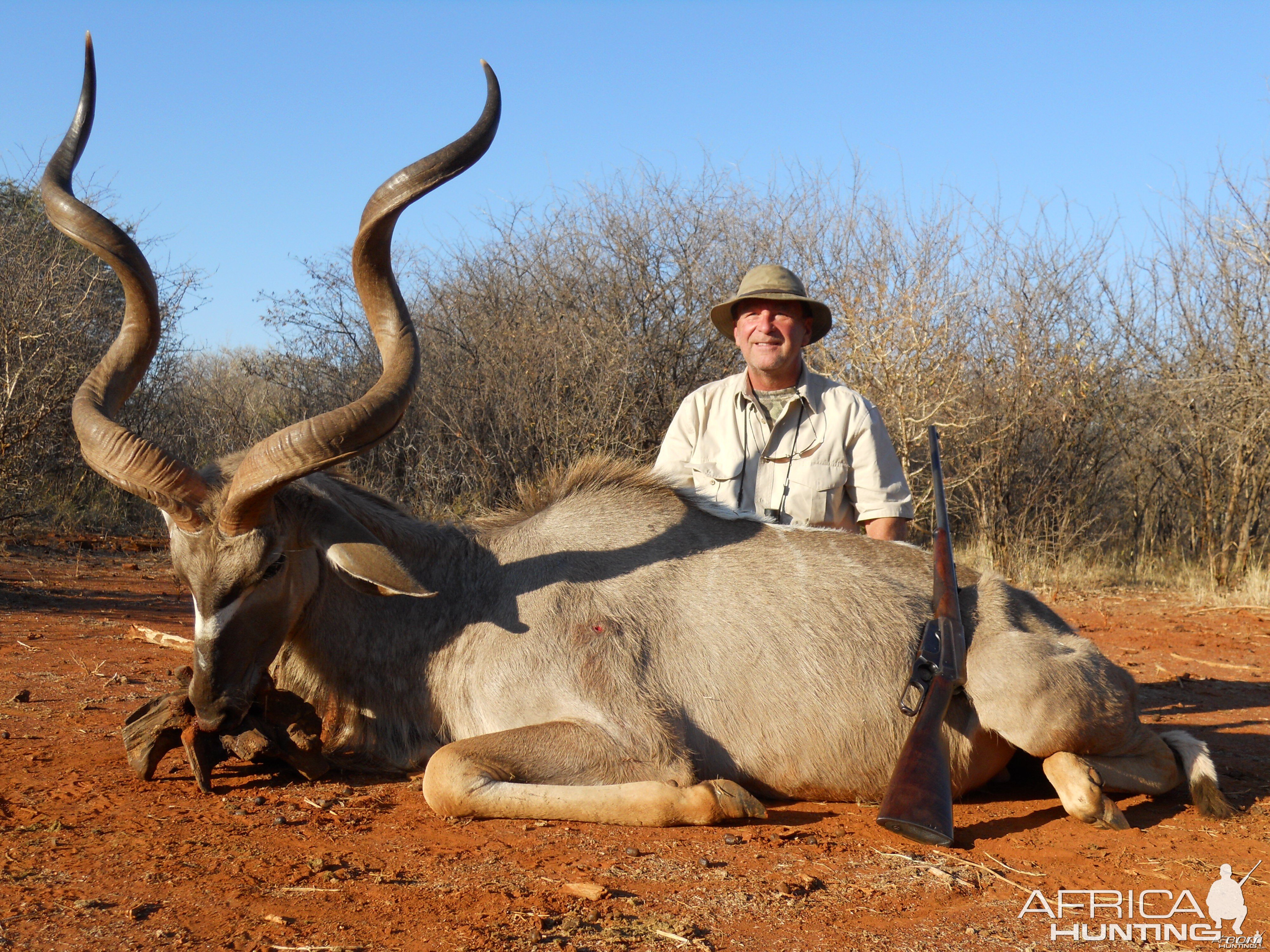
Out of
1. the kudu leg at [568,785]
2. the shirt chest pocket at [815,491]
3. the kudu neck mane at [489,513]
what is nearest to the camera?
the kudu leg at [568,785]

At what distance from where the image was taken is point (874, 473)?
639 centimetres

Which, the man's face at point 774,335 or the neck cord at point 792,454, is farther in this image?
the man's face at point 774,335

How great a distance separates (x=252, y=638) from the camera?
466 cm

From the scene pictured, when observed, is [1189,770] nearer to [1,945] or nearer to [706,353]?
[1,945]

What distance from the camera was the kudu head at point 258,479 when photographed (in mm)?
4535

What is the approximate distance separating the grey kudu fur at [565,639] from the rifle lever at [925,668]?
0.20 metres

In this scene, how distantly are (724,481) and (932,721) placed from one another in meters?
2.49

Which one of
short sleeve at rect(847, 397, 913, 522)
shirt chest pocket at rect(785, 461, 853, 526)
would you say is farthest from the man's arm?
shirt chest pocket at rect(785, 461, 853, 526)

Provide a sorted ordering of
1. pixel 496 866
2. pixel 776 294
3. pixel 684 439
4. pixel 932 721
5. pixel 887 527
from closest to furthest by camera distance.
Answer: pixel 496 866 → pixel 932 721 → pixel 887 527 → pixel 776 294 → pixel 684 439

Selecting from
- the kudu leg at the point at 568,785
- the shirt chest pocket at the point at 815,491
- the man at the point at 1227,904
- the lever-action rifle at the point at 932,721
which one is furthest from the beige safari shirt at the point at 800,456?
the man at the point at 1227,904

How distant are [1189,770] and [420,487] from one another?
38.8 feet

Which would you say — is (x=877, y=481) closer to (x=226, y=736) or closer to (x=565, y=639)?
(x=565, y=639)

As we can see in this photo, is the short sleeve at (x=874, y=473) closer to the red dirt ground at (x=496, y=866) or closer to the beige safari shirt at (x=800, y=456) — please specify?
the beige safari shirt at (x=800, y=456)

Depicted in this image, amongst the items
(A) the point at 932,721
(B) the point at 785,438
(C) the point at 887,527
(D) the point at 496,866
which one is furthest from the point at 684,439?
(D) the point at 496,866
